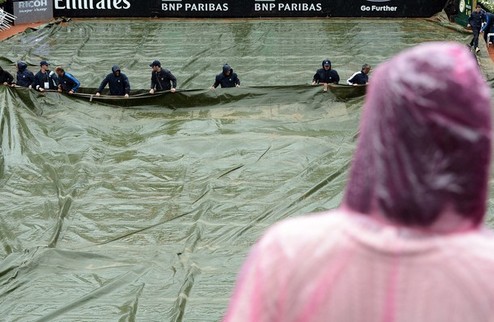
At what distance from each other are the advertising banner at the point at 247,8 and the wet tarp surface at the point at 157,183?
14.3 ft

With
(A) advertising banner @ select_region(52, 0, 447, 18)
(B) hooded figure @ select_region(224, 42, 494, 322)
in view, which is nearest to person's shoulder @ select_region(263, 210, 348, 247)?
(B) hooded figure @ select_region(224, 42, 494, 322)

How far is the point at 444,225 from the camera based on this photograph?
4.25ft

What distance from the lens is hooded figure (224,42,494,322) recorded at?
1.28m

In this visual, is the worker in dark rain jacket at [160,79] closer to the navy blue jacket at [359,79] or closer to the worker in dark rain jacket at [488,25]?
the navy blue jacket at [359,79]

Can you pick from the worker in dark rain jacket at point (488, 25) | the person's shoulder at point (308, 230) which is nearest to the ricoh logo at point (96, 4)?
the worker in dark rain jacket at point (488, 25)

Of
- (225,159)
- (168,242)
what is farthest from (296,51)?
(168,242)

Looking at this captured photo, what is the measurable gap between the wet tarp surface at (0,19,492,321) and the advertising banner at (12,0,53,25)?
17.8 ft

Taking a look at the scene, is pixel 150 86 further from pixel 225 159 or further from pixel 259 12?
pixel 259 12

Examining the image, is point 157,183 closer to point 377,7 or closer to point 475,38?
point 475,38

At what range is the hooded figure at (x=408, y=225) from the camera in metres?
1.28

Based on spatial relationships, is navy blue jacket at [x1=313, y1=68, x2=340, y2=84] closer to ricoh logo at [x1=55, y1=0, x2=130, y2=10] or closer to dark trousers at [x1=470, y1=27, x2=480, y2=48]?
dark trousers at [x1=470, y1=27, x2=480, y2=48]

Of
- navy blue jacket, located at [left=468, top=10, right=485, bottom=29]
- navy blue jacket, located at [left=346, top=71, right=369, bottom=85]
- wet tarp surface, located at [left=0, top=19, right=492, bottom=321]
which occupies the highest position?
navy blue jacket, located at [left=468, top=10, right=485, bottom=29]

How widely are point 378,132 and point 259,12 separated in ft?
64.6

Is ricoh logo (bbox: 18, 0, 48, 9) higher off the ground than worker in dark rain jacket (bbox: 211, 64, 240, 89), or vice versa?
ricoh logo (bbox: 18, 0, 48, 9)
